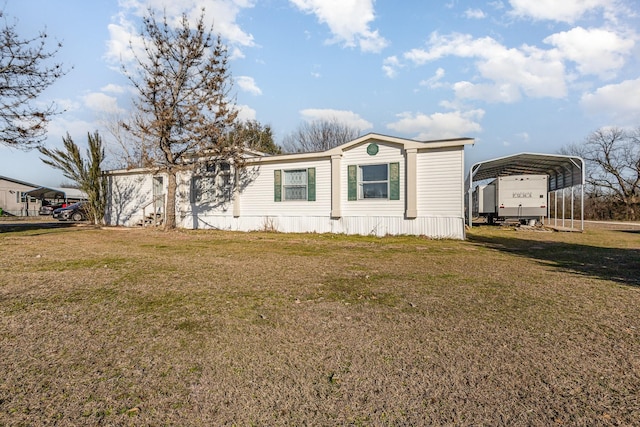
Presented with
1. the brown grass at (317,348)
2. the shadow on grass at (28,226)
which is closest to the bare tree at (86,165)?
the shadow on grass at (28,226)

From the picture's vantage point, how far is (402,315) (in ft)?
12.1

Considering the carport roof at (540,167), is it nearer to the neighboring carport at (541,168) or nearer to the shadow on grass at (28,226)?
the neighboring carport at (541,168)

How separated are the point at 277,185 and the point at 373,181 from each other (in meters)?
4.10

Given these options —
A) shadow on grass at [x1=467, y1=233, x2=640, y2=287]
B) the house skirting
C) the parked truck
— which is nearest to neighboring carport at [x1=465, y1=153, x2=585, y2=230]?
the parked truck

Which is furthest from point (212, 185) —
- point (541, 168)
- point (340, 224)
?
point (541, 168)

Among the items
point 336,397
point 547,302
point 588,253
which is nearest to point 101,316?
point 336,397

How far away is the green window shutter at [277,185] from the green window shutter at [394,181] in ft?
15.2

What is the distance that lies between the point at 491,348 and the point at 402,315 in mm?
992

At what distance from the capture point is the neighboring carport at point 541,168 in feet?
47.8

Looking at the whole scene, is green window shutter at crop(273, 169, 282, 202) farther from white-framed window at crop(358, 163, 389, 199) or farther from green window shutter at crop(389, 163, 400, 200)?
green window shutter at crop(389, 163, 400, 200)

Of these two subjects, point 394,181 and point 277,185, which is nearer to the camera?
point 394,181

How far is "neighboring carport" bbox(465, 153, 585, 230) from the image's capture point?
14.6 metres

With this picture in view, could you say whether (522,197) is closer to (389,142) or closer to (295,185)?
(389,142)

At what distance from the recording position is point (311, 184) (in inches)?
542
